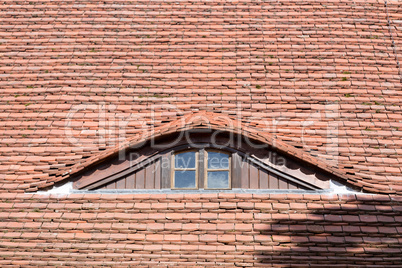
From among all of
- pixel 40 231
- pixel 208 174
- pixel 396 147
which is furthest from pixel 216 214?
pixel 396 147

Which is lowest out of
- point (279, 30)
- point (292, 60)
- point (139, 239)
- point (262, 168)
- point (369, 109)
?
point (139, 239)

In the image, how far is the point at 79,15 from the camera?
9109 mm

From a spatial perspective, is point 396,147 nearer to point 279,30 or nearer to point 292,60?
point 292,60

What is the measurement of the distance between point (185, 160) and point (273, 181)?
125 centimetres

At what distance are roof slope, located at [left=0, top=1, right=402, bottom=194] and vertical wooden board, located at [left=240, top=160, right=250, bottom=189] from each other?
642mm

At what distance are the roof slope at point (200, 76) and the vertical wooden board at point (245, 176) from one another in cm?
64

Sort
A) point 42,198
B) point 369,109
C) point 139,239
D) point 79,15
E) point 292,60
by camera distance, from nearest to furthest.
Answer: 1. point 139,239
2. point 42,198
3. point 369,109
4. point 292,60
5. point 79,15

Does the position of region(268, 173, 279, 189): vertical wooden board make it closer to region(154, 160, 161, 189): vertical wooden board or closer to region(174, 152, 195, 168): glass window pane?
region(174, 152, 195, 168): glass window pane

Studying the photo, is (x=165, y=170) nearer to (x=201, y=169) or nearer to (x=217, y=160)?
(x=201, y=169)

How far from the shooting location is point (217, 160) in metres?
7.11

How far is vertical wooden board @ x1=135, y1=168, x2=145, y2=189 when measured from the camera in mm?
7010

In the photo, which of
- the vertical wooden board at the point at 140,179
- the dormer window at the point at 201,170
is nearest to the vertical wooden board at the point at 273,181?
the dormer window at the point at 201,170

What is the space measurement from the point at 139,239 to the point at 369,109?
3941mm

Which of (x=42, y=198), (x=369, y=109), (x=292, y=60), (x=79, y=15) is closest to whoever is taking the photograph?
(x=42, y=198)
